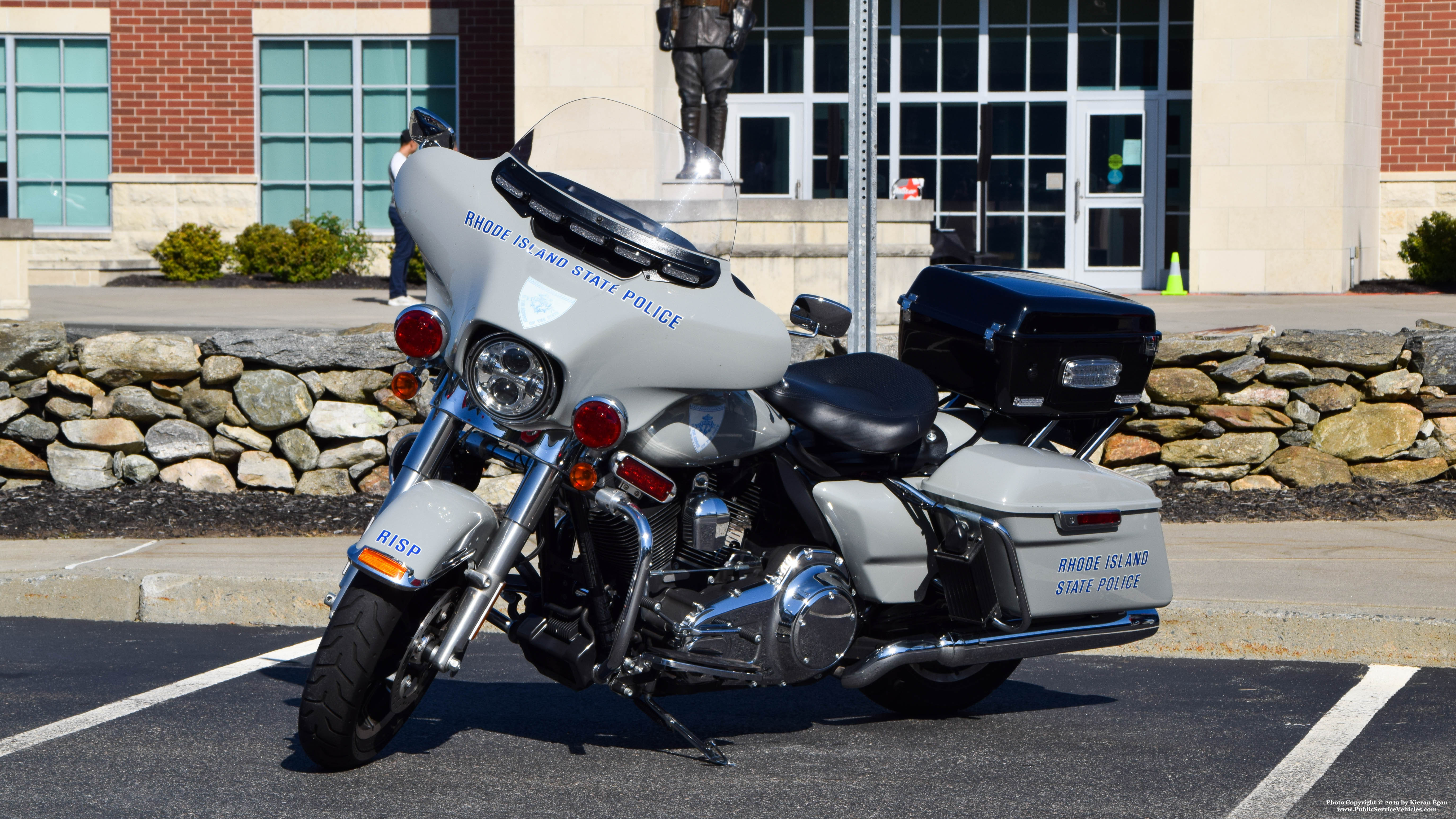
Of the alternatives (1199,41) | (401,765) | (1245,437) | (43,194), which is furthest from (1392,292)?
(43,194)

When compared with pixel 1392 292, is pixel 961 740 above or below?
below

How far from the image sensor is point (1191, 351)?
850 cm

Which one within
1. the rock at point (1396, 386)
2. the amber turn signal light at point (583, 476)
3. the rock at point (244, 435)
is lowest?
the rock at point (244, 435)

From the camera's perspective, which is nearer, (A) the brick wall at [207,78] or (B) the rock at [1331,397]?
(B) the rock at [1331,397]

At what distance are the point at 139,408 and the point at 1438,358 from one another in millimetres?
Answer: 7101

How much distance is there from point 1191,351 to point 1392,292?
10.6 metres

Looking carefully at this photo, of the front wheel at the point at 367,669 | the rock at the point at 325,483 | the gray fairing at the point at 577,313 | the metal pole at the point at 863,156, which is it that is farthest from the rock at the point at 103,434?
the gray fairing at the point at 577,313

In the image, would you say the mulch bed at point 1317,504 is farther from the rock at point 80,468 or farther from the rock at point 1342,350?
the rock at point 80,468

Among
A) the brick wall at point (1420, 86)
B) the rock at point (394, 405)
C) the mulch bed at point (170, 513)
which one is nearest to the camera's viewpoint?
the mulch bed at point (170, 513)

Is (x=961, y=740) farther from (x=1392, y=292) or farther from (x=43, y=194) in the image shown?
(x=43, y=194)

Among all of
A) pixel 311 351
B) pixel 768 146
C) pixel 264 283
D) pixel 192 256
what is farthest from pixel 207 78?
pixel 311 351

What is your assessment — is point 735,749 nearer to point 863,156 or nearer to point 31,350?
point 863,156

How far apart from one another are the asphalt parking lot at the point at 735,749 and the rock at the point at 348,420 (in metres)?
3.00

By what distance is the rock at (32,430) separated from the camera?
27.7ft
